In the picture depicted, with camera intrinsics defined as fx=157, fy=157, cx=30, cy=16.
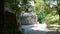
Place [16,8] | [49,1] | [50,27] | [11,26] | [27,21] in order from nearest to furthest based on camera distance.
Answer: [11,26] → [16,8] → [49,1] → [50,27] → [27,21]

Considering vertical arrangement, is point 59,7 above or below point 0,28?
above

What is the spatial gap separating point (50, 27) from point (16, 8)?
215 inches

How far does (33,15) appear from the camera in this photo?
16188mm

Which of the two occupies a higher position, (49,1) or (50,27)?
(49,1)

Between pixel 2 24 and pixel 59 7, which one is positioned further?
pixel 59 7

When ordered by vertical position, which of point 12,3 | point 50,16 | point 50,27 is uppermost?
point 12,3

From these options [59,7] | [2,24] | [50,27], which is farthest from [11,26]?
[50,27]

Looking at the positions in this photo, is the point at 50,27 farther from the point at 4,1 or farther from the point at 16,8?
the point at 4,1

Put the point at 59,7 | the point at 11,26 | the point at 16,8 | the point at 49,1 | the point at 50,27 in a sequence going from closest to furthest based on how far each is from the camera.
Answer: the point at 11,26 → the point at 16,8 → the point at 59,7 → the point at 49,1 → the point at 50,27

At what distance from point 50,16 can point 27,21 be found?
12.7 ft

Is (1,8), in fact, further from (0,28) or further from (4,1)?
(0,28)

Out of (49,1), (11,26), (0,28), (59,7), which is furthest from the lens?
(49,1)

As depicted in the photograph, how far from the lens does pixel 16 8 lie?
24.2 feet

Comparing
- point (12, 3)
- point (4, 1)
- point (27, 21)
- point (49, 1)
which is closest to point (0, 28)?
point (4, 1)
